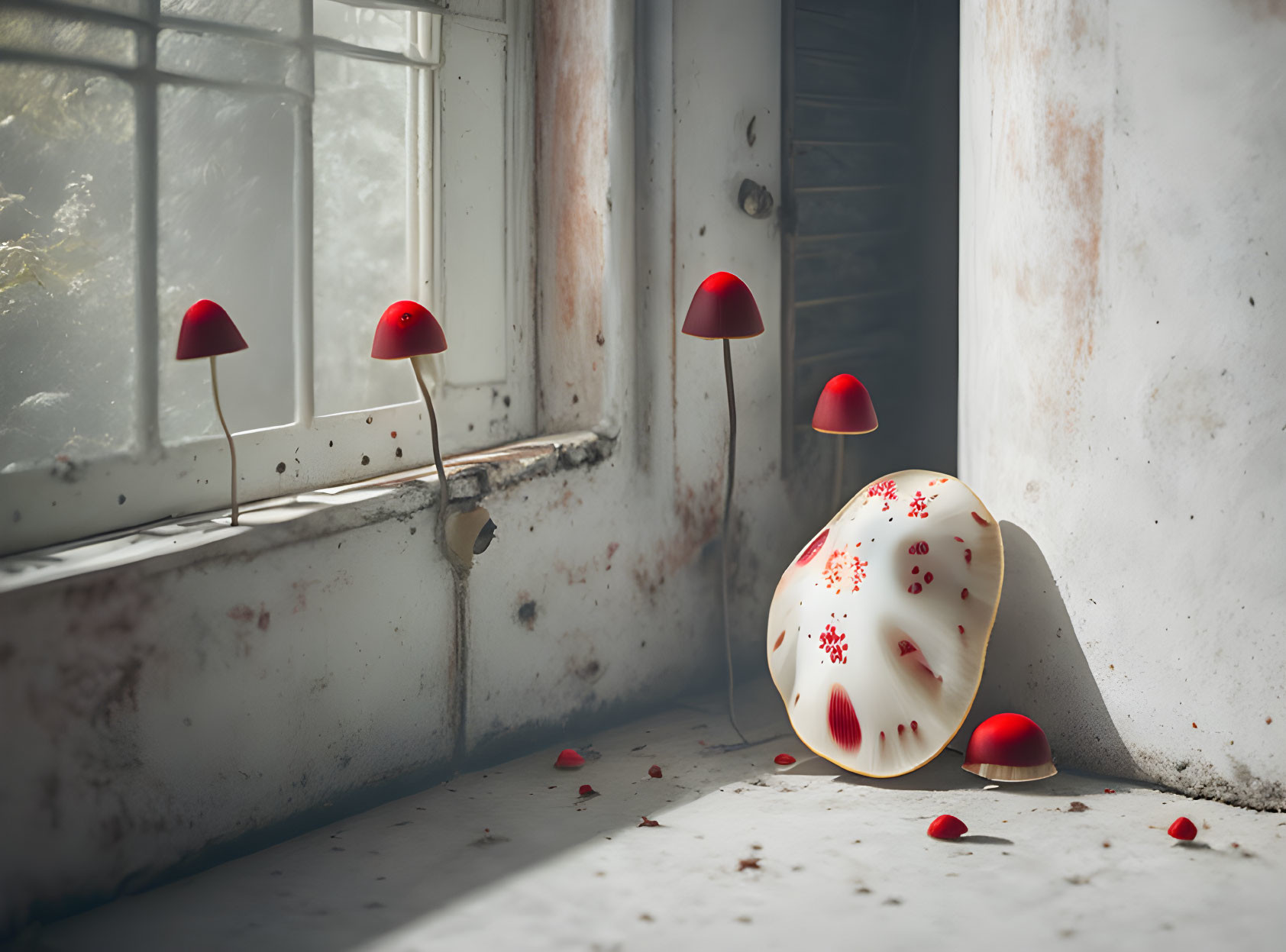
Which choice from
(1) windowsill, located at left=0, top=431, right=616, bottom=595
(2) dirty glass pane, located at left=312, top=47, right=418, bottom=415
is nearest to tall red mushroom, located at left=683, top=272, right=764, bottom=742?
(1) windowsill, located at left=0, top=431, right=616, bottom=595

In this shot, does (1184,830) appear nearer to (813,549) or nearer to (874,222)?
(813,549)

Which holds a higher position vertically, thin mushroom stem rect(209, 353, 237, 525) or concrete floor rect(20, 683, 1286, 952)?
thin mushroom stem rect(209, 353, 237, 525)

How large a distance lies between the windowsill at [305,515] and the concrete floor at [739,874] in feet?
2.10

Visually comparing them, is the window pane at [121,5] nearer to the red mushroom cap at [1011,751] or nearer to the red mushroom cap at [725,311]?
the red mushroom cap at [725,311]

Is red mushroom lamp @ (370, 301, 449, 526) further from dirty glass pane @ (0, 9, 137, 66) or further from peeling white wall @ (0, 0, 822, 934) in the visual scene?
dirty glass pane @ (0, 9, 137, 66)

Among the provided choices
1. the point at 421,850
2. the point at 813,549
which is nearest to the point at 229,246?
the point at 421,850

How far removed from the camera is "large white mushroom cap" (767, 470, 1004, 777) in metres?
2.73

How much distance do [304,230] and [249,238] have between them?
15 cm

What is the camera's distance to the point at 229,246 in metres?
2.54

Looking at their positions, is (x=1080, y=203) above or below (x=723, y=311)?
above

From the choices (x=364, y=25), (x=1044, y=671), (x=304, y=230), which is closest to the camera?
(x=304, y=230)

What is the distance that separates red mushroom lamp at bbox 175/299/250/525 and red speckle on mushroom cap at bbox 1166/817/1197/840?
211 centimetres

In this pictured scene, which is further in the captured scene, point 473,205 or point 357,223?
point 473,205

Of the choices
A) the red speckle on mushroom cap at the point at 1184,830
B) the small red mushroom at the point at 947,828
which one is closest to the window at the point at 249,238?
the small red mushroom at the point at 947,828
